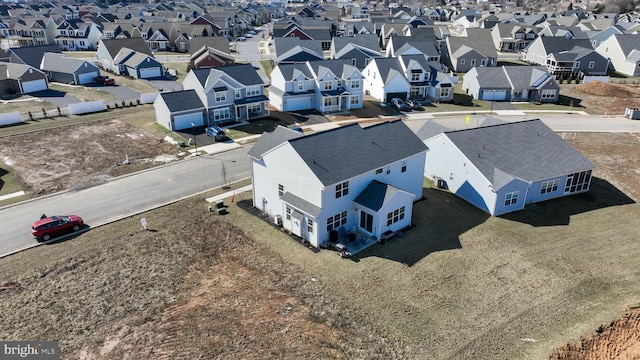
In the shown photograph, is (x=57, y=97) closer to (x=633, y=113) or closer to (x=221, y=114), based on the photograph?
(x=221, y=114)

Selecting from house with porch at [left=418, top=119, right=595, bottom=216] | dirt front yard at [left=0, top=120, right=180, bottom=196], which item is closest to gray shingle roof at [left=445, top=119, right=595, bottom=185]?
house with porch at [left=418, top=119, right=595, bottom=216]

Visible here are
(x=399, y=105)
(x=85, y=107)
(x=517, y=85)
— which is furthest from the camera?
(x=517, y=85)

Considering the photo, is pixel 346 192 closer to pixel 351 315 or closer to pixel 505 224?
pixel 351 315

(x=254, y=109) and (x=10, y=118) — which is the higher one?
(x=254, y=109)

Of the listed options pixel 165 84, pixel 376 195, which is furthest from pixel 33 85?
pixel 376 195

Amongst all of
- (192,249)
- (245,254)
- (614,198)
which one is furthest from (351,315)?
(614,198)

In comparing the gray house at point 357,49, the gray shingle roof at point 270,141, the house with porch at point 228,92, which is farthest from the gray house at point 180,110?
the gray house at point 357,49

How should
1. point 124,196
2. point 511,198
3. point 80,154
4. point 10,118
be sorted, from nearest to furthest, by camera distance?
1. point 511,198
2. point 124,196
3. point 80,154
4. point 10,118

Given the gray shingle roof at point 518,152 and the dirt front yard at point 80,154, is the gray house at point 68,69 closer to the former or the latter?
the dirt front yard at point 80,154
